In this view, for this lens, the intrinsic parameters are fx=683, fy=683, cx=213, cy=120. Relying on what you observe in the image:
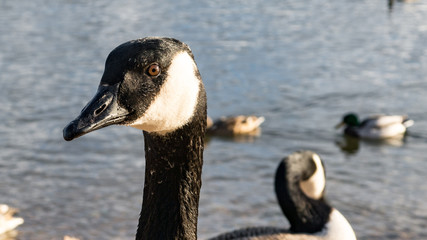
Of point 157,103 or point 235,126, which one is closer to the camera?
point 157,103

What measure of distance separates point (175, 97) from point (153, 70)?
0.18 meters

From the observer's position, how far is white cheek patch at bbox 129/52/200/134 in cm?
341

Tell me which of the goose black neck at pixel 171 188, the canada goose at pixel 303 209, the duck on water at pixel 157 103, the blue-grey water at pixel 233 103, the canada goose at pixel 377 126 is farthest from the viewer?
the canada goose at pixel 377 126

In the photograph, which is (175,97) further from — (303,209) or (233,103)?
(233,103)

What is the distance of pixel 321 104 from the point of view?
1287cm

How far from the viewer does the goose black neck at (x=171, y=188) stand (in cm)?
368

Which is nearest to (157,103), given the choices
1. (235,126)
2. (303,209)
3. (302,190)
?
(303,209)

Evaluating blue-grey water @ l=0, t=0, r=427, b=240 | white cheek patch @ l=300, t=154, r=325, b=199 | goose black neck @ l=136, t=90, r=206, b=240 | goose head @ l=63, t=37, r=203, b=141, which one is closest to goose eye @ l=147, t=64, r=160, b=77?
goose head @ l=63, t=37, r=203, b=141

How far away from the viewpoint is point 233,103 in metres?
Answer: 13.2

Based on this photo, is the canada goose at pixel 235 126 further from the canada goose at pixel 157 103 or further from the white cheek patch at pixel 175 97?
the white cheek patch at pixel 175 97

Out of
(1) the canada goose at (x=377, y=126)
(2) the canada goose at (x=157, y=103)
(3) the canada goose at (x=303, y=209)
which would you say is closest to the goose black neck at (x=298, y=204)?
(3) the canada goose at (x=303, y=209)

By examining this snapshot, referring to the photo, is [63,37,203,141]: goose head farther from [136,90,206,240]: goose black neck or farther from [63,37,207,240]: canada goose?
[136,90,206,240]: goose black neck

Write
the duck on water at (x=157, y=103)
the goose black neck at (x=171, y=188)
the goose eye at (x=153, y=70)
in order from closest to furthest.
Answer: the duck on water at (x=157, y=103) < the goose eye at (x=153, y=70) < the goose black neck at (x=171, y=188)

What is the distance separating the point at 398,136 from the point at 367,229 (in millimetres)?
4100
